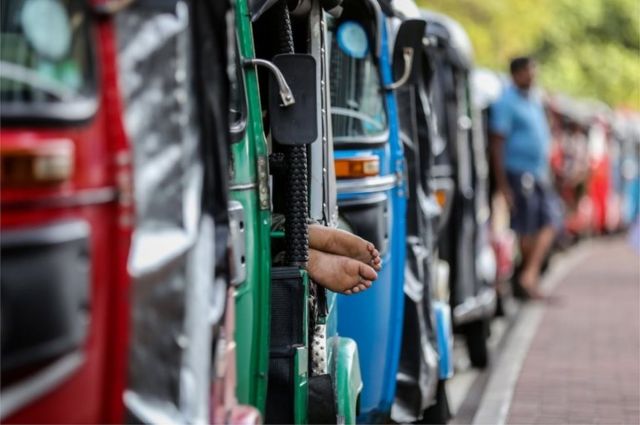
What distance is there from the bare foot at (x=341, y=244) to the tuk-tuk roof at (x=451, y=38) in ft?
15.6

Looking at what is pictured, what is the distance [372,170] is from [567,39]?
131 ft

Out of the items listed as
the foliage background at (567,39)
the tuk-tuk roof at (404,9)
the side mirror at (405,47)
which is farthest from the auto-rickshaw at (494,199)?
the foliage background at (567,39)

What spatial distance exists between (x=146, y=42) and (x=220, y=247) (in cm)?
64

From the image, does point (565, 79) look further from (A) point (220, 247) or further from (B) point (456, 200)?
(A) point (220, 247)

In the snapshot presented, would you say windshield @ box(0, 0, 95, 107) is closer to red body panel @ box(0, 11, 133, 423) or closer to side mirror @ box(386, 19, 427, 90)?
red body panel @ box(0, 11, 133, 423)

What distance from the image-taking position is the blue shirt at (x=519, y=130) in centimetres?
1495

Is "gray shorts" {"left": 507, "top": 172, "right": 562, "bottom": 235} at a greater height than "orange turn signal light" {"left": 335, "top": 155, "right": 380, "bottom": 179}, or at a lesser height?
lesser

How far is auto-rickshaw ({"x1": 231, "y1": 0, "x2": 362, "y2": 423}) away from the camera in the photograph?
5473mm

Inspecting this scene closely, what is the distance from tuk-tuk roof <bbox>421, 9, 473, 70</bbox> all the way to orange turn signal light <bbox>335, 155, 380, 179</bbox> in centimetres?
345

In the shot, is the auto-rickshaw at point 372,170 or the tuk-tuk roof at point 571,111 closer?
the auto-rickshaw at point 372,170

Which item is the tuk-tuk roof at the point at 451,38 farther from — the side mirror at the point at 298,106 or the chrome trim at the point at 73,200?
the chrome trim at the point at 73,200

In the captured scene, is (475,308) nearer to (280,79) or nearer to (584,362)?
(584,362)

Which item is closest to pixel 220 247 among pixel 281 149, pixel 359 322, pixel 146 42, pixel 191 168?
pixel 191 168

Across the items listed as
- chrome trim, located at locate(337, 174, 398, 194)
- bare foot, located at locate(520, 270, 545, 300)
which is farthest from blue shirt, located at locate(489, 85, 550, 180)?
chrome trim, located at locate(337, 174, 398, 194)
